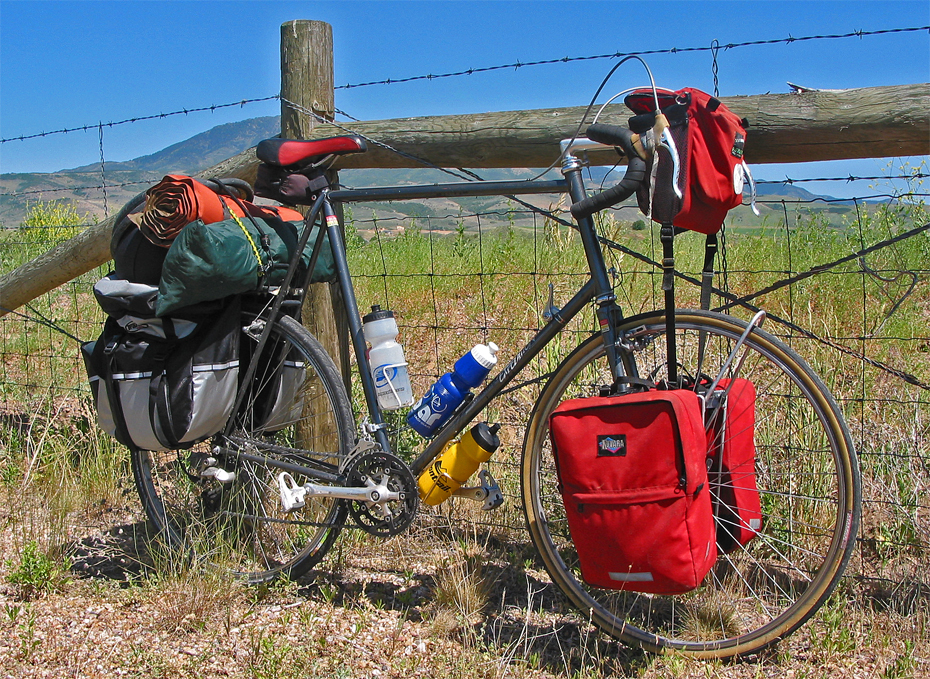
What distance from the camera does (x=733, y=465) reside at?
7.88 ft

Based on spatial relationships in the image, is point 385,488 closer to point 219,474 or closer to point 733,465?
point 219,474

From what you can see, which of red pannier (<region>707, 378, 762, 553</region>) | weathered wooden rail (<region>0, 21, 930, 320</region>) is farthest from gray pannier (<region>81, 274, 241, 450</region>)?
red pannier (<region>707, 378, 762, 553</region>)

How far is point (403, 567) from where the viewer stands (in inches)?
122

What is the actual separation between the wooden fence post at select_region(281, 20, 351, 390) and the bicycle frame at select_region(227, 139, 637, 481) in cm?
32

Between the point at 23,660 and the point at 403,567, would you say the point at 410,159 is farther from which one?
the point at 23,660

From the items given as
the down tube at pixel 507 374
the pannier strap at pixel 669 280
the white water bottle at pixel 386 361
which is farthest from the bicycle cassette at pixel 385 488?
the pannier strap at pixel 669 280

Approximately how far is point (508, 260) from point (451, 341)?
1.27 metres

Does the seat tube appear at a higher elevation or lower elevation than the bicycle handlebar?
lower

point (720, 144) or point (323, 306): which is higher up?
point (720, 144)

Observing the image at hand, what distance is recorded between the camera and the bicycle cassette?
269 centimetres

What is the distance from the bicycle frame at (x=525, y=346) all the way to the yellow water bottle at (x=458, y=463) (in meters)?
0.06

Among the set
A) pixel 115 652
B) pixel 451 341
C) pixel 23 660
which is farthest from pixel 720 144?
pixel 451 341

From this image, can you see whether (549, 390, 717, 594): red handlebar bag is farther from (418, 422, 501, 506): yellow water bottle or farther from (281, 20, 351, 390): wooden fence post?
(281, 20, 351, 390): wooden fence post

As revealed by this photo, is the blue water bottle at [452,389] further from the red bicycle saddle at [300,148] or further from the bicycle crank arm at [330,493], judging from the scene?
the red bicycle saddle at [300,148]
